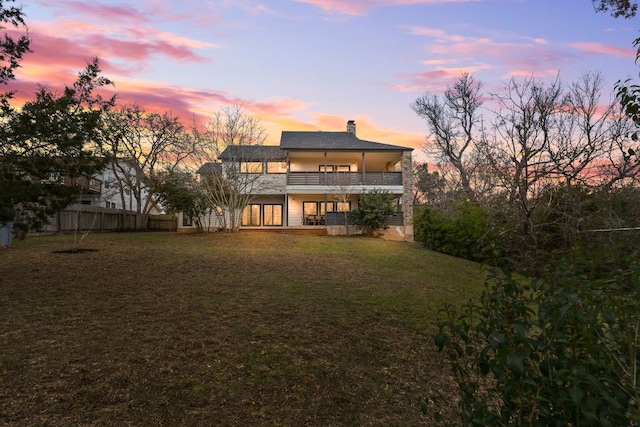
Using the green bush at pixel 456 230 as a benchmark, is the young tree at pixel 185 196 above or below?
above

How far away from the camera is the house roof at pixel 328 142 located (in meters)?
24.8

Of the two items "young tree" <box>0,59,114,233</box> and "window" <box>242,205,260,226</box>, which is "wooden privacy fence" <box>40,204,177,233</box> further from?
"young tree" <box>0,59,114,233</box>

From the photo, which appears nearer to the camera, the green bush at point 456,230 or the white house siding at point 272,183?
the green bush at point 456,230

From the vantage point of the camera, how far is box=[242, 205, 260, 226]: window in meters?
27.3

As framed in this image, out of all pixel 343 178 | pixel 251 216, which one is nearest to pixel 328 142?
pixel 343 178

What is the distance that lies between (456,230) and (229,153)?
13488 millimetres

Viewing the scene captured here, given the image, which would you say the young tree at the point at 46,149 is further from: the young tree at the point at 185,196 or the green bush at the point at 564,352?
the young tree at the point at 185,196

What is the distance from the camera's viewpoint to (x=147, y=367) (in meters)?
4.47

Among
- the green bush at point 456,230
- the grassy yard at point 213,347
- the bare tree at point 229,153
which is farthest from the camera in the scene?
the bare tree at point 229,153

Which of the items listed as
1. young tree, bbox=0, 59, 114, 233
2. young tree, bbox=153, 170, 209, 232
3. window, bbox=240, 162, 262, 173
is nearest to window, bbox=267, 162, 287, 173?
window, bbox=240, 162, 262, 173

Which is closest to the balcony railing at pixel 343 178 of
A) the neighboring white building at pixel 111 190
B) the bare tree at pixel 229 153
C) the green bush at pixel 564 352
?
the bare tree at pixel 229 153

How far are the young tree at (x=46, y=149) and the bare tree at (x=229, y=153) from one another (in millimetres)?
12174

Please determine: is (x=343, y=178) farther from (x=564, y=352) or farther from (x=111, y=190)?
(x=111, y=190)

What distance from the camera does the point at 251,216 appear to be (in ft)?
89.9
